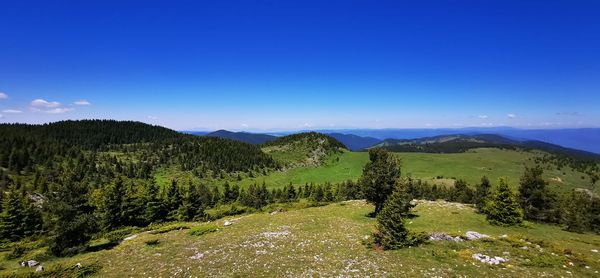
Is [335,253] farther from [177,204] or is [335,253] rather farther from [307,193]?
[307,193]

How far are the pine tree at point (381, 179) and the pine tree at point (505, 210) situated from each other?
49.9 ft

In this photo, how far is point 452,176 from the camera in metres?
174

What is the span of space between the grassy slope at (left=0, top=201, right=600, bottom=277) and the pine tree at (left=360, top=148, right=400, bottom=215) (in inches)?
252

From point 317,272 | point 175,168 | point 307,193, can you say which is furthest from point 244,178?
point 317,272

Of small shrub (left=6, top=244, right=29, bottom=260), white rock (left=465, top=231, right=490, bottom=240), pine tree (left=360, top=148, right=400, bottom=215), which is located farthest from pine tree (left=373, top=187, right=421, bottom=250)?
small shrub (left=6, top=244, right=29, bottom=260)

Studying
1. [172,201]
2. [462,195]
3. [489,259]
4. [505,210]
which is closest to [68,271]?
[489,259]

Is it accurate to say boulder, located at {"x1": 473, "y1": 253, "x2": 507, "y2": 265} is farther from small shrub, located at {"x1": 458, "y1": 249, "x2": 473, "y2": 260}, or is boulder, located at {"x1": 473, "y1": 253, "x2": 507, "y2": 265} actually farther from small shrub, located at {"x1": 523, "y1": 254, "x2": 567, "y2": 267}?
small shrub, located at {"x1": 523, "y1": 254, "x2": 567, "y2": 267}

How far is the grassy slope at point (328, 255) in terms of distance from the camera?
25.0 metres

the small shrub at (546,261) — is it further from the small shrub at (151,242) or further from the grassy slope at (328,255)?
the small shrub at (151,242)

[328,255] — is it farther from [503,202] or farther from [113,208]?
[113,208]

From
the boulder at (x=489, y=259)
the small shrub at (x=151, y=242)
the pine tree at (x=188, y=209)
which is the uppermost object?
the boulder at (x=489, y=259)

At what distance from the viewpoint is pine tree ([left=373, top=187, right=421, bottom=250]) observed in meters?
31.2

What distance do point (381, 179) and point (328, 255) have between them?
2256 centimetres

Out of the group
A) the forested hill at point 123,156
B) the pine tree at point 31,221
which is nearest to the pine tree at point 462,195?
the pine tree at point 31,221
